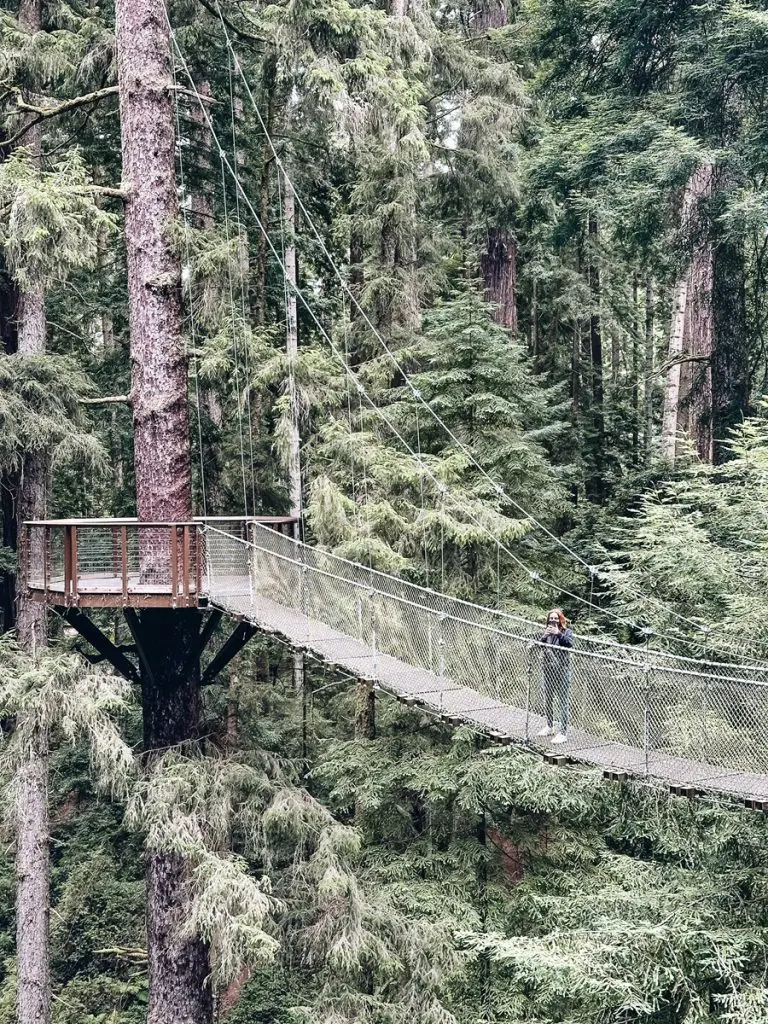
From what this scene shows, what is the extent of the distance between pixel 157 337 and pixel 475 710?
364 centimetres

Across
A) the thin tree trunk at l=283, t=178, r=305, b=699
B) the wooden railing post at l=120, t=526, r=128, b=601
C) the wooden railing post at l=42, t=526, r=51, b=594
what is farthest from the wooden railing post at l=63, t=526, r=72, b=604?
the thin tree trunk at l=283, t=178, r=305, b=699

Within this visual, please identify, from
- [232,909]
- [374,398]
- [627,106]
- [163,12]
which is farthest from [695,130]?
[232,909]

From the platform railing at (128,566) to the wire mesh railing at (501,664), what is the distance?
0.16 meters

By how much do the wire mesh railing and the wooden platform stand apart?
17 millimetres

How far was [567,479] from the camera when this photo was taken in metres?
11.9

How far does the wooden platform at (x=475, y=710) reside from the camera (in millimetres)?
5250

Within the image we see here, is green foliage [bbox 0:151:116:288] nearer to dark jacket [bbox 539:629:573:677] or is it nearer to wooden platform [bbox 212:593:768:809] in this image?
wooden platform [bbox 212:593:768:809]

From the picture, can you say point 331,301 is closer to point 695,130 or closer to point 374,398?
point 374,398

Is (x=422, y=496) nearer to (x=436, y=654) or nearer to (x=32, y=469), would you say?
(x=436, y=654)

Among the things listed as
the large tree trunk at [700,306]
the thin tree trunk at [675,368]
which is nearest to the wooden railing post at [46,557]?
the large tree trunk at [700,306]

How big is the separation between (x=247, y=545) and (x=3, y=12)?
6073mm

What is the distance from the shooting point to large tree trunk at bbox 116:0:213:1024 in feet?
22.4

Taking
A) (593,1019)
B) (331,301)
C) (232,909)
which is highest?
(331,301)

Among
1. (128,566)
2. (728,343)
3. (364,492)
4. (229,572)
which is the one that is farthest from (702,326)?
(128,566)
